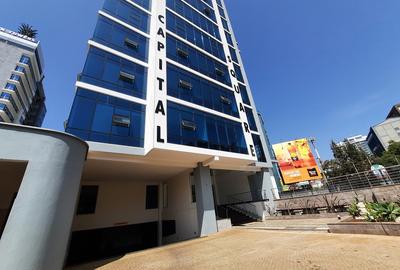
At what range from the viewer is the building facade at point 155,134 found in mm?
12398

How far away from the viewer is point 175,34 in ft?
60.6

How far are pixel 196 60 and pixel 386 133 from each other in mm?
92424

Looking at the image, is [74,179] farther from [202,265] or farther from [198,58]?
[198,58]

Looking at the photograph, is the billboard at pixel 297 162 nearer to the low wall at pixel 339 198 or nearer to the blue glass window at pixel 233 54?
the low wall at pixel 339 198

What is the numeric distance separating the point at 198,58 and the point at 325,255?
18.1 metres

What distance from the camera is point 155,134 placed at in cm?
1201

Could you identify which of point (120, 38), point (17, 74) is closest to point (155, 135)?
point (120, 38)

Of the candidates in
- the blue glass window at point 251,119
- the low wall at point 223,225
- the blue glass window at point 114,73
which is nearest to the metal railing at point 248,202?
the low wall at point 223,225

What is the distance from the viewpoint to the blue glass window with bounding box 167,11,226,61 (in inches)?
756

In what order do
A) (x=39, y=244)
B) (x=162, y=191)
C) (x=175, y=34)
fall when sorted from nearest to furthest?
1. (x=39, y=244)
2. (x=175, y=34)
3. (x=162, y=191)

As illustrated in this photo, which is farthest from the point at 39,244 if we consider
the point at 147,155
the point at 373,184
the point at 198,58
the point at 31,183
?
the point at 373,184

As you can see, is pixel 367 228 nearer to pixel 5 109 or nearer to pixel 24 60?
pixel 5 109

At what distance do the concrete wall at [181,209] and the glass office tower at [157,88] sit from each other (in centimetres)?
499

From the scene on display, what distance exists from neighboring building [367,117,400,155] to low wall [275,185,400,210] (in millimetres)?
80666
